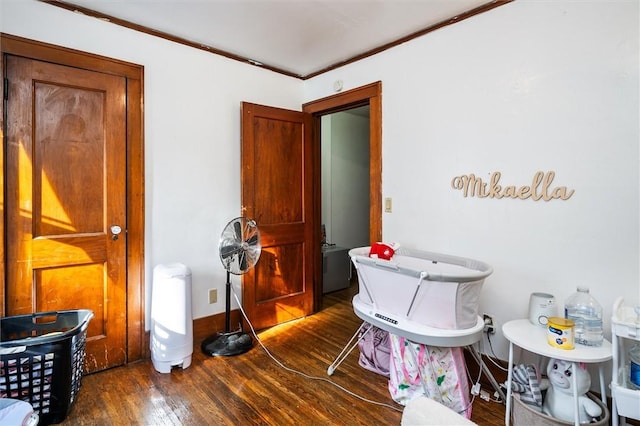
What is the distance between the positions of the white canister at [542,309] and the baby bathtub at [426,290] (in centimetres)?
32

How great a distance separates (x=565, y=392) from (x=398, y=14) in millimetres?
2318

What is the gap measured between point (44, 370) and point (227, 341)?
3.72ft

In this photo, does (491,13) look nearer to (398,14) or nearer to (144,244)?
(398,14)

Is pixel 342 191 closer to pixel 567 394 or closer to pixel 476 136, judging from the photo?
pixel 476 136

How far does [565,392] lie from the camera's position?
5.24 ft

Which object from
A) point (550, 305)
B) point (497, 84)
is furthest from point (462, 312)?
point (497, 84)

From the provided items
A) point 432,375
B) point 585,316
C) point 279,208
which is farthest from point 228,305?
point 585,316

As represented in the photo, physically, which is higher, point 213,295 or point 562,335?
point 562,335

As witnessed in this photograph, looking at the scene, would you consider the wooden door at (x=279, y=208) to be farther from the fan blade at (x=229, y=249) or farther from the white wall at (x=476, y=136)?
the fan blade at (x=229, y=249)

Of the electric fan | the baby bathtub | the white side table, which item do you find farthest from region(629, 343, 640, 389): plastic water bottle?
the electric fan

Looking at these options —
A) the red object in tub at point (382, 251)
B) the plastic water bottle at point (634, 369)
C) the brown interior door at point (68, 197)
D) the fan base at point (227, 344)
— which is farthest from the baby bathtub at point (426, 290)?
the brown interior door at point (68, 197)

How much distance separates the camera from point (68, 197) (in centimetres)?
216

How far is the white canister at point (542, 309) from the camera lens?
5.81 feet

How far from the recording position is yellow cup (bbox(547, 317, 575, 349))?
4.99 ft
